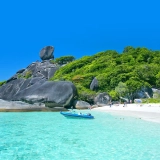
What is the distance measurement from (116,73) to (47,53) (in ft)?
93.8

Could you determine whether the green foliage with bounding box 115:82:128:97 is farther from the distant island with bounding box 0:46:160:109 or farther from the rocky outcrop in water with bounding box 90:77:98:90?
the rocky outcrop in water with bounding box 90:77:98:90

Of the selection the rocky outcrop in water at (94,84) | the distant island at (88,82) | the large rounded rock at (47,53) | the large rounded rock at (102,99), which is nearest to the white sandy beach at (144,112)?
the distant island at (88,82)

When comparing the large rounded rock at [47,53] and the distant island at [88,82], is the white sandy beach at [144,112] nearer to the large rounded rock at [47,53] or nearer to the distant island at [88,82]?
the distant island at [88,82]

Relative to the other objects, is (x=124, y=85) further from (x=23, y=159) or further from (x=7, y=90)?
(x=23, y=159)

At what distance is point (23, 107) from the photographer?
89.6ft

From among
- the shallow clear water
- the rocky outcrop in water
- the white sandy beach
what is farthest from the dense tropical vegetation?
the shallow clear water

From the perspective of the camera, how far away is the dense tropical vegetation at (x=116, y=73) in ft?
124

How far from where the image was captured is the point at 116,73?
4647cm

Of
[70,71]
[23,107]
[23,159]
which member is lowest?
[23,159]

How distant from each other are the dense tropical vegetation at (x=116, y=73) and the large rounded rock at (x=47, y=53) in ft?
22.1

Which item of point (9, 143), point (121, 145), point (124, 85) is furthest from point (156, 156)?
point (124, 85)

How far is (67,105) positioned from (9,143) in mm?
23876

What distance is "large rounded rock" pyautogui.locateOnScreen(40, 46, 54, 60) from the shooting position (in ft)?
224

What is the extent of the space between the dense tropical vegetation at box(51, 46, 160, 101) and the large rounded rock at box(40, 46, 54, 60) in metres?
6.75
